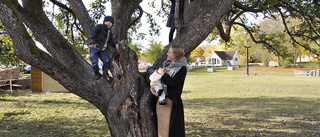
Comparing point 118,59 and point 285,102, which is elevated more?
point 118,59

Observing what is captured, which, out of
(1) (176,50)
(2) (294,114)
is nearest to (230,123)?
(2) (294,114)

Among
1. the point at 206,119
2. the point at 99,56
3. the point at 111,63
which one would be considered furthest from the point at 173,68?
the point at 206,119

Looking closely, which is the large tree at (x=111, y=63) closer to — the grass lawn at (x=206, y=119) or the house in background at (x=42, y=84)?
the grass lawn at (x=206, y=119)

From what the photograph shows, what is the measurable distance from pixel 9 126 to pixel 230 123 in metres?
6.84

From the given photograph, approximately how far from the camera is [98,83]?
4.08m

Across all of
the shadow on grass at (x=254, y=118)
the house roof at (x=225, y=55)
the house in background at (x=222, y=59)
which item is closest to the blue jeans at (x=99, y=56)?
the shadow on grass at (x=254, y=118)

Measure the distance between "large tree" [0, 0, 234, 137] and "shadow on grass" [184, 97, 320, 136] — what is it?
3352 millimetres

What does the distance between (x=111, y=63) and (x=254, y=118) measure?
20.8ft

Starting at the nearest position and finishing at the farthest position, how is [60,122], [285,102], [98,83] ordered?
[98,83] → [60,122] → [285,102]

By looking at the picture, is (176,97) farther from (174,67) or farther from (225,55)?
(225,55)

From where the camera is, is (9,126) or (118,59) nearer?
(118,59)

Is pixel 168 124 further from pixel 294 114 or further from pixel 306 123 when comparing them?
pixel 294 114

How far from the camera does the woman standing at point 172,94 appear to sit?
Result: 3578 millimetres

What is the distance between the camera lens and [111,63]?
13.1ft
